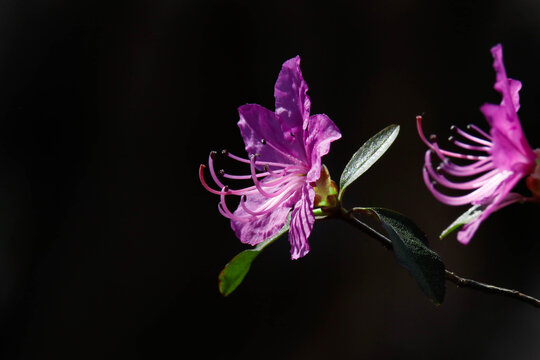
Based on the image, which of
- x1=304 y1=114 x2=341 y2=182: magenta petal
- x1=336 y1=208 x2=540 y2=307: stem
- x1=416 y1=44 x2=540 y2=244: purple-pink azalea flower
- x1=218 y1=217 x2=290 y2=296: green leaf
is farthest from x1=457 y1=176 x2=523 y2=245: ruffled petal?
x1=218 y1=217 x2=290 y2=296: green leaf

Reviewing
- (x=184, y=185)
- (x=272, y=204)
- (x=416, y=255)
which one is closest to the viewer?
(x=416, y=255)

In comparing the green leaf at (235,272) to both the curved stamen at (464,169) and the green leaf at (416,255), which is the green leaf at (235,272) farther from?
the curved stamen at (464,169)

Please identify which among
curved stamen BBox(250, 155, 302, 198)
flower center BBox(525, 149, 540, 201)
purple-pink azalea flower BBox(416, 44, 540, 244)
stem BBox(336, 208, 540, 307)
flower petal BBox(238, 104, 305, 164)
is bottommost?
stem BBox(336, 208, 540, 307)

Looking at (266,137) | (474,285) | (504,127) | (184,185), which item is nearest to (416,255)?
(474,285)

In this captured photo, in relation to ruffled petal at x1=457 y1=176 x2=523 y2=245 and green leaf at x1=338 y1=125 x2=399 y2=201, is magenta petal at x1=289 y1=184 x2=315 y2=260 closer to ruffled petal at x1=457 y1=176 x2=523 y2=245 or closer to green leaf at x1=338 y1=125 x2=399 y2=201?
green leaf at x1=338 y1=125 x2=399 y2=201

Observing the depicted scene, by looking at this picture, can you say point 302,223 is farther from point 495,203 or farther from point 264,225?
point 495,203

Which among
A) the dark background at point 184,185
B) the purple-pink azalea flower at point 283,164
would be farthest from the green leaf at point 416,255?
the dark background at point 184,185

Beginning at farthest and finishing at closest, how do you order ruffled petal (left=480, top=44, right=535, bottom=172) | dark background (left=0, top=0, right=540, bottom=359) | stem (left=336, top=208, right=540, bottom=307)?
dark background (left=0, top=0, right=540, bottom=359) < stem (left=336, top=208, right=540, bottom=307) < ruffled petal (left=480, top=44, right=535, bottom=172)
